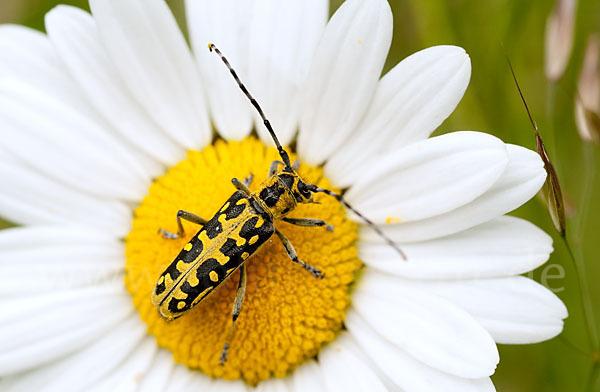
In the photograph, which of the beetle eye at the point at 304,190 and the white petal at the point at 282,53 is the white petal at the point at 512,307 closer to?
the beetle eye at the point at 304,190

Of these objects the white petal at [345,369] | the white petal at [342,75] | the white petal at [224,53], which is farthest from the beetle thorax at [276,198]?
the white petal at [345,369]

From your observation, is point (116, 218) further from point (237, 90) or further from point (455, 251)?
point (455, 251)

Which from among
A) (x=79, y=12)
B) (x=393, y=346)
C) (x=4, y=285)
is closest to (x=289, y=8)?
(x=79, y=12)

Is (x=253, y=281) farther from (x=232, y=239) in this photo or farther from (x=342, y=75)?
(x=342, y=75)

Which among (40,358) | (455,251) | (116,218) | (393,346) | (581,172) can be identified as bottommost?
(581,172)

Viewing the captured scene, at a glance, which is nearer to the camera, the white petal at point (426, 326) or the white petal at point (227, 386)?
the white petal at point (426, 326)

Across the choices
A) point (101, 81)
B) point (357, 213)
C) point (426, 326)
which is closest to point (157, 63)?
point (101, 81)

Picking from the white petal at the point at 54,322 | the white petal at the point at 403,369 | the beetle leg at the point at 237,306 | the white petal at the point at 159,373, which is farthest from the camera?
the white petal at the point at 159,373
